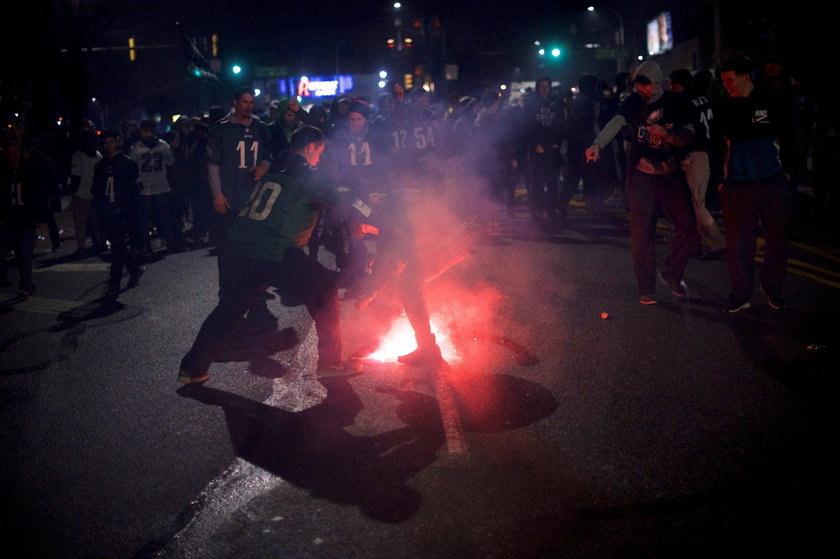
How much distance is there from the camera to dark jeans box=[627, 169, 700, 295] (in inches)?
290

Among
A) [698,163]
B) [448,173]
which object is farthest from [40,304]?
[698,163]

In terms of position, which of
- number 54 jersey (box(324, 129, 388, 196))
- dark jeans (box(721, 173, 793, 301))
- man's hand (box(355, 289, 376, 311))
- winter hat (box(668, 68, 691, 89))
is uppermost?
winter hat (box(668, 68, 691, 89))

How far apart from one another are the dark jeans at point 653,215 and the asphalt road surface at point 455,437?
38 cm

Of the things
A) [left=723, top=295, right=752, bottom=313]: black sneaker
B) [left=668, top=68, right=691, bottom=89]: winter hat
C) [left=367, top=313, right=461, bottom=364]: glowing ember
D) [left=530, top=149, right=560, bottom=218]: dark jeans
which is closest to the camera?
[left=367, top=313, right=461, bottom=364]: glowing ember

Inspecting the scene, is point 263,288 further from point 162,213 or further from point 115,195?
point 162,213

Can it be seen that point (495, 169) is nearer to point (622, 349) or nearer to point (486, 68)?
point (622, 349)

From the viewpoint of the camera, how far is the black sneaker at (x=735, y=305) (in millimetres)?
7000

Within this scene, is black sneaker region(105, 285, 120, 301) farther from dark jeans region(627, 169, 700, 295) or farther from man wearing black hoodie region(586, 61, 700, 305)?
dark jeans region(627, 169, 700, 295)

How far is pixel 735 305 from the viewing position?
701 cm

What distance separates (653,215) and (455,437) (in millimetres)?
3776

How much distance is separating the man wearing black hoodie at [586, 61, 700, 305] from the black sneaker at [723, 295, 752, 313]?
0.66 m

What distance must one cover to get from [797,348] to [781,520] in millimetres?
2824

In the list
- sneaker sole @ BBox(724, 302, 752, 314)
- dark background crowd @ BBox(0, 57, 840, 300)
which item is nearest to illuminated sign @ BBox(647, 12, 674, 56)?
dark background crowd @ BBox(0, 57, 840, 300)

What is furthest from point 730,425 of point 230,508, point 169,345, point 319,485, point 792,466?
point 169,345
